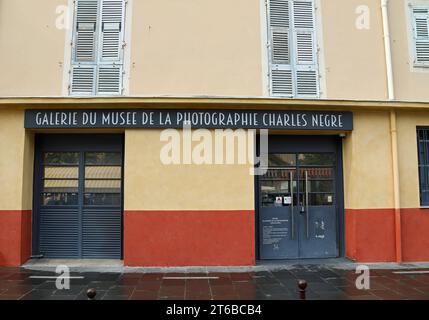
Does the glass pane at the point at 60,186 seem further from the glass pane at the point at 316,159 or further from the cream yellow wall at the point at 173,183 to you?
the glass pane at the point at 316,159

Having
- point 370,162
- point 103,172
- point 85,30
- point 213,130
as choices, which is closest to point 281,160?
point 213,130

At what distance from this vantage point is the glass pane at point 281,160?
955 cm

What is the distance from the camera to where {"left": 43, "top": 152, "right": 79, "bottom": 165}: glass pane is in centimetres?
946

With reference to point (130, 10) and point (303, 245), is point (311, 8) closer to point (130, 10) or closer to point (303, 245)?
point (130, 10)

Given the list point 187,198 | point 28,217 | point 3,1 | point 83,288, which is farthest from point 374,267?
point 3,1

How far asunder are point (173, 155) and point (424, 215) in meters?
6.26

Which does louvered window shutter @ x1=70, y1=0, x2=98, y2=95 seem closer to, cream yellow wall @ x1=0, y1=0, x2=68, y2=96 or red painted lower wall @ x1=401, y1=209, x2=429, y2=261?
cream yellow wall @ x1=0, y1=0, x2=68, y2=96

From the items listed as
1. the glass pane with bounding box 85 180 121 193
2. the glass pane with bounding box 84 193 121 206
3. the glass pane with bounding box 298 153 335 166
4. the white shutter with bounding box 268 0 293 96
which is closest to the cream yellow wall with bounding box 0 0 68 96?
the glass pane with bounding box 85 180 121 193

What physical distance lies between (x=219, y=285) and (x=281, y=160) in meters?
3.71

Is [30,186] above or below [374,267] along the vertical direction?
above

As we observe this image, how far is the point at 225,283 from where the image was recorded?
291 inches

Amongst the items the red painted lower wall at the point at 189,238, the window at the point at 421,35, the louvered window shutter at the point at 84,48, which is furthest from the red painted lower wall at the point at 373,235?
the louvered window shutter at the point at 84,48

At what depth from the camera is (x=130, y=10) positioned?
30.0 feet

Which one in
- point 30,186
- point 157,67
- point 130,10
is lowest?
point 30,186
